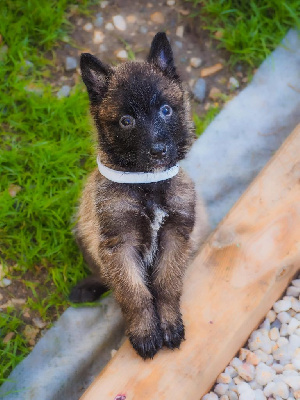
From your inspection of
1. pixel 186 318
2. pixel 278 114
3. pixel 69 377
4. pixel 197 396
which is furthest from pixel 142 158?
pixel 278 114

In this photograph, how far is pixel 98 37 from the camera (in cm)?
449

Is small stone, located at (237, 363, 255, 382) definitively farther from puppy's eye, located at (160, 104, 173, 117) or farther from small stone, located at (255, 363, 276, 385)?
puppy's eye, located at (160, 104, 173, 117)

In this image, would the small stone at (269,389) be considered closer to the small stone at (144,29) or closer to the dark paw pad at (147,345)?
the dark paw pad at (147,345)

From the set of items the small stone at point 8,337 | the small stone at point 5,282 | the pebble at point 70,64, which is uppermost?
the pebble at point 70,64

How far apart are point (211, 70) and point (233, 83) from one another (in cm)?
19

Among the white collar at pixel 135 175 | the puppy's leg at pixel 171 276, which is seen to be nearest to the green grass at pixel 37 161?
the puppy's leg at pixel 171 276

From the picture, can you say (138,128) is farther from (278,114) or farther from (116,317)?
(278,114)

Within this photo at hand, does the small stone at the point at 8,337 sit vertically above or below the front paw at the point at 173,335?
below

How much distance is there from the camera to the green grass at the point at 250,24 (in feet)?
14.4

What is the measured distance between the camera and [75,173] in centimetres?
407

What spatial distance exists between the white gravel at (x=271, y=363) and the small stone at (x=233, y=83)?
5.54 ft

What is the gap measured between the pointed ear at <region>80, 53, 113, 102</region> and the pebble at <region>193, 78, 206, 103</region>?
5.06 ft

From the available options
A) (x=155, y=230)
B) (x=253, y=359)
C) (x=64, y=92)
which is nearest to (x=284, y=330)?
(x=253, y=359)

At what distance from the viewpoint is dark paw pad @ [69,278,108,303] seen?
3705 millimetres
